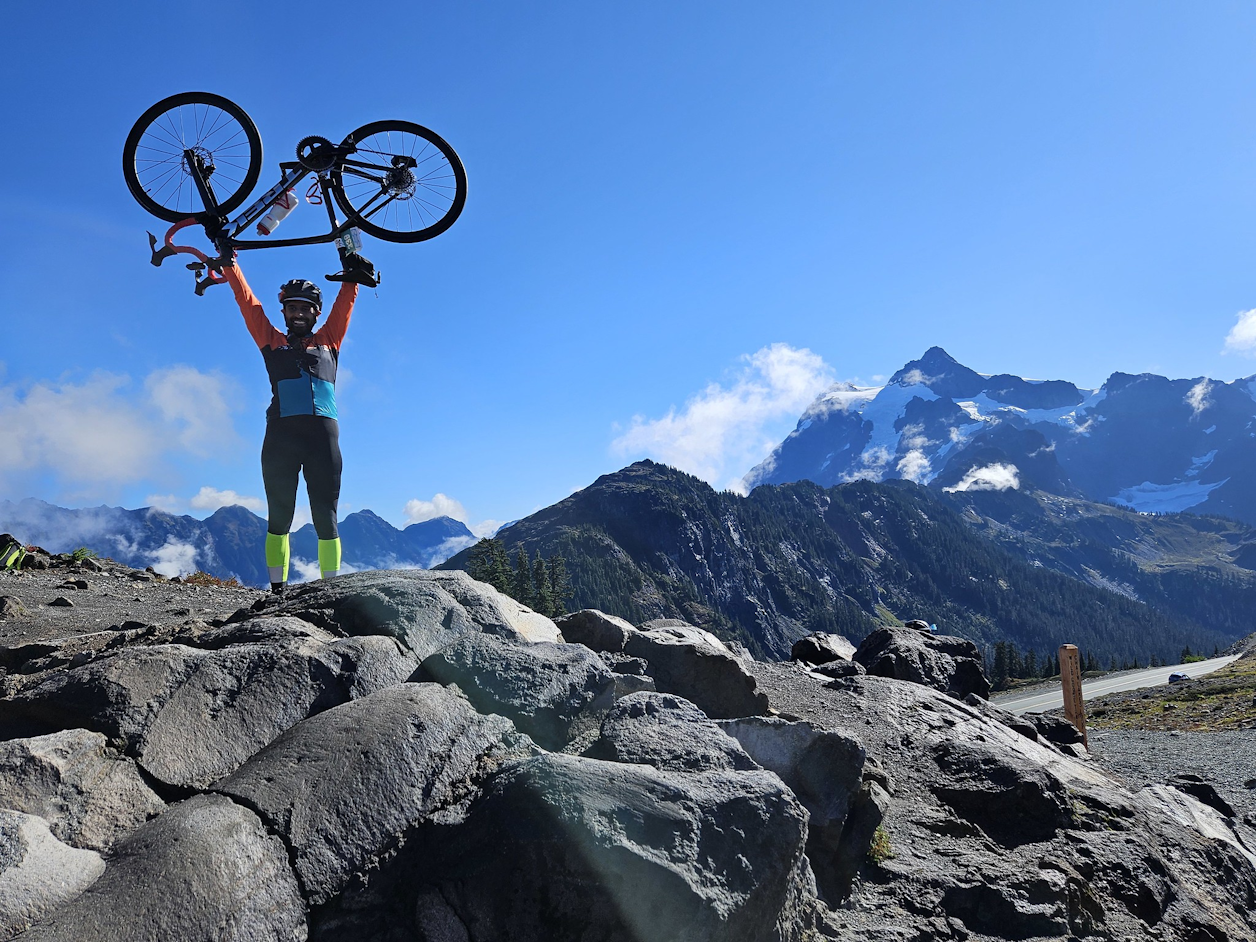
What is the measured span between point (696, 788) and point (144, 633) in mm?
6077

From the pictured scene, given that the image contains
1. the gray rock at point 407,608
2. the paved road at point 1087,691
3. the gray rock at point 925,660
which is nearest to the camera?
the gray rock at point 407,608

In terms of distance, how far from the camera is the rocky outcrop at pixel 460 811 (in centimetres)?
457

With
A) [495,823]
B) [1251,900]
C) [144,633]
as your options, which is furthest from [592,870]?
[1251,900]

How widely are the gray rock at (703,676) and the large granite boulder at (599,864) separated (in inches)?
158

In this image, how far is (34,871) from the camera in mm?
4109

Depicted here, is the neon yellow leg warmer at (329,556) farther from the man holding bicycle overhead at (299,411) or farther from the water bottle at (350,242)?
the water bottle at (350,242)

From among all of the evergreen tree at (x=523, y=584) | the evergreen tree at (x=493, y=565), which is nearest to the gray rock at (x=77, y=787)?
the evergreen tree at (x=493, y=565)

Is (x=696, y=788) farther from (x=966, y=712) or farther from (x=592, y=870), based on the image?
(x=966, y=712)

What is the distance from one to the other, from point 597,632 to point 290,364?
5.50 meters

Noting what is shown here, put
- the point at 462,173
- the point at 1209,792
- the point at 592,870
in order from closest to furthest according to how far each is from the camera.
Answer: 1. the point at 592,870
2. the point at 462,173
3. the point at 1209,792

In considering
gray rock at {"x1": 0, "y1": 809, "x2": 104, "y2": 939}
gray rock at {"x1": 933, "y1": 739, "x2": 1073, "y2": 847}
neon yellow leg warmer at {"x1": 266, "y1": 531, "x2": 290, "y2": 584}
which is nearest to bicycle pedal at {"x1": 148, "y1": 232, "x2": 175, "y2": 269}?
neon yellow leg warmer at {"x1": 266, "y1": 531, "x2": 290, "y2": 584}

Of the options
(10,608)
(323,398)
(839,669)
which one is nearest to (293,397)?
(323,398)

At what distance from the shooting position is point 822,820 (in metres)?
7.32

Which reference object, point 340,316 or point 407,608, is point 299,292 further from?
point 407,608
